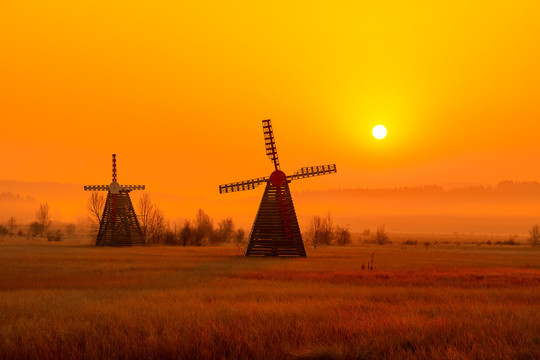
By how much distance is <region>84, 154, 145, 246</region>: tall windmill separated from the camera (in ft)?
235

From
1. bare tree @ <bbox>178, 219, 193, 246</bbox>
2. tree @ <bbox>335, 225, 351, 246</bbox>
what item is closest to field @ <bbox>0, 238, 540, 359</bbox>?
bare tree @ <bbox>178, 219, 193, 246</bbox>

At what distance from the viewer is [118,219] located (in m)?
71.6

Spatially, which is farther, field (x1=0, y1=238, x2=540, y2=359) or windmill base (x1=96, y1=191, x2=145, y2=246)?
windmill base (x1=96, y1=191, x2=145, y2=246)

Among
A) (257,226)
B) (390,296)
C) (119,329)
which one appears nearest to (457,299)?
(390,296)

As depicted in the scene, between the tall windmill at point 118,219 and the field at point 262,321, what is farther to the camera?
the tall windmill at point 118,219

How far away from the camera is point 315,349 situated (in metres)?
10.3

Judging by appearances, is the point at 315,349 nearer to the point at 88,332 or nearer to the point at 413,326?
the point at 413,326

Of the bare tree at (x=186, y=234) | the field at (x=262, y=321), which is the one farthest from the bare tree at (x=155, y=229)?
the field at (x=262, y=321)

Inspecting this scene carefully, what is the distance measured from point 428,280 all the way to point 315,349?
1850 centimetres

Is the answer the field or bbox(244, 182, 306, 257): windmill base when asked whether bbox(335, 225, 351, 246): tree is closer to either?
bbox(244, 182, 306, 257): windmill base

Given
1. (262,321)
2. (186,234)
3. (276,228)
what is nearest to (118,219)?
(186,234)

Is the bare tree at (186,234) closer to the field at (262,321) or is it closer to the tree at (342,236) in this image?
the tree at (342,236)

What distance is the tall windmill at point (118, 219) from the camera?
7162 centimetres

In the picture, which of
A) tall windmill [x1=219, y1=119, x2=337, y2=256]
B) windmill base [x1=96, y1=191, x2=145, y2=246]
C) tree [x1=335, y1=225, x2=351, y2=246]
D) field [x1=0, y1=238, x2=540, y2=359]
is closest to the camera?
field [x1=0, y1=238, x2=540, y2=359]
